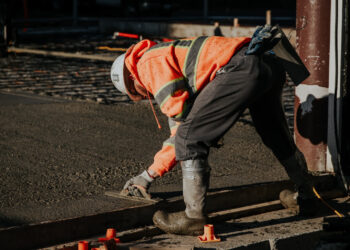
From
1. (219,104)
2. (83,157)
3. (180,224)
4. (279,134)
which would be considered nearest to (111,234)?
(180,224)

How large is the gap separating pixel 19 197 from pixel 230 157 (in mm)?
2256

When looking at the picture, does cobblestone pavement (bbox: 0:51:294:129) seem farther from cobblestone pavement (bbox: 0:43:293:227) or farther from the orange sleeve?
the orange sleeve

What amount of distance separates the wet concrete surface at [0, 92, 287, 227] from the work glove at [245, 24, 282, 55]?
152 cm

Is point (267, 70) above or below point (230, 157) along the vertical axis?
above

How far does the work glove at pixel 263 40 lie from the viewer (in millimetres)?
4555

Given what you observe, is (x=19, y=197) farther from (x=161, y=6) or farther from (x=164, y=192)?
(x=161, y=6)

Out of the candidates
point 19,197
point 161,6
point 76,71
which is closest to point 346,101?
point 19,197

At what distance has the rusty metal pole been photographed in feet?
19.8

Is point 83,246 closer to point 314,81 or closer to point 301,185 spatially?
point 301,185

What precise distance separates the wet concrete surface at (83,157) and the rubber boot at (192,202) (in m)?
0.63

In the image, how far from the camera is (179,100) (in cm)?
459

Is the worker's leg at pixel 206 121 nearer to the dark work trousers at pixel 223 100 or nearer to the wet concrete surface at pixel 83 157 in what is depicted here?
the dark work trousers at pixel 223 100

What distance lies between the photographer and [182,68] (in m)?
4.66

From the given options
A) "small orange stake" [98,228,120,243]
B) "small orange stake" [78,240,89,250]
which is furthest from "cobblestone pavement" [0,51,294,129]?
"small orange stake" [78,240,89,250]
